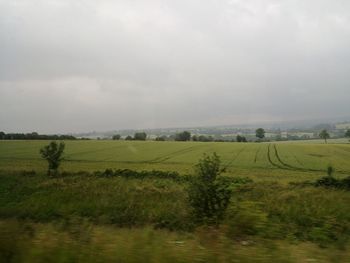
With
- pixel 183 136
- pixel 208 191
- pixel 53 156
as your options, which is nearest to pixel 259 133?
pixel 183 136

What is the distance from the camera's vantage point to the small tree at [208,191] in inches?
820

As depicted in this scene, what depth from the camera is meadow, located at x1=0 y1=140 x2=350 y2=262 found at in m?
4.98

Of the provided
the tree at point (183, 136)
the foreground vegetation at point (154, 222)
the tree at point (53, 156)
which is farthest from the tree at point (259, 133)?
the tree at point (53, 156)

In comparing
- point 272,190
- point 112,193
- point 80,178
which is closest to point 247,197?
point 272,190

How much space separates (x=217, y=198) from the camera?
2097cm

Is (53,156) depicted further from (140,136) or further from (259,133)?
(259,133)

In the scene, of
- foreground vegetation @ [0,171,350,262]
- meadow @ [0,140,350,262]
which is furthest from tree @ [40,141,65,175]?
foreground vegetation @ [0,171,350,262]

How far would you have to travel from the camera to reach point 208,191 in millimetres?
21016

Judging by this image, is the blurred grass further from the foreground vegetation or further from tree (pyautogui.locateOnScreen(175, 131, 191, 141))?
tree (pyautogui.locateOnScreen(175, 131, 191, 141))

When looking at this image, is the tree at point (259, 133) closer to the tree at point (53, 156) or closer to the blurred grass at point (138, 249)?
the tree at point (53, 156)

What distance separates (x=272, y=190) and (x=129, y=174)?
16866 millimetres

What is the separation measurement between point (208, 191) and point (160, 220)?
→ 4920 millimetres

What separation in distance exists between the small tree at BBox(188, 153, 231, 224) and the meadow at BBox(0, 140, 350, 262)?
1.17 metres

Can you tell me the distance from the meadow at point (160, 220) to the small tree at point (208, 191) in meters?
1.17
